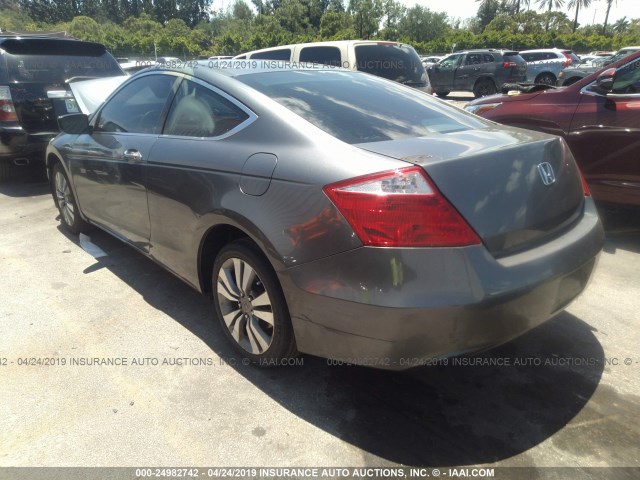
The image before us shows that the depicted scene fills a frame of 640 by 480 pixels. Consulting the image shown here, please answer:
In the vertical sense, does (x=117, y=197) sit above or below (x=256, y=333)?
above

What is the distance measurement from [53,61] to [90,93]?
33.9 inches

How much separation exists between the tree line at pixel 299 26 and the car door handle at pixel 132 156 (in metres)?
31.6

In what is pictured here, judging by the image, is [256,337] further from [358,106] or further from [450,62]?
[450,62]

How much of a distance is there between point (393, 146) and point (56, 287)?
2.84 metres

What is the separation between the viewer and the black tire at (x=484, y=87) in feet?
58.3

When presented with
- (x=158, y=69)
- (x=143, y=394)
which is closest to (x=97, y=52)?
(x=158, y=69)

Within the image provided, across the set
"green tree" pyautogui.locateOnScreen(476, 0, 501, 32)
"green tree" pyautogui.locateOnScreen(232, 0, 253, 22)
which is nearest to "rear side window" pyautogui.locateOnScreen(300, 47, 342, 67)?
"green tree" pyautogui.locateOnScreen(476, 0, 501, 32)

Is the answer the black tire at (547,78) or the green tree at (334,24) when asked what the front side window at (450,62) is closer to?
the black tire at (547,78)

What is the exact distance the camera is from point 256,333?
250 centimetres

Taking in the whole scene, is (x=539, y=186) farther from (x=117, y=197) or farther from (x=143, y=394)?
(x=117, y=197)

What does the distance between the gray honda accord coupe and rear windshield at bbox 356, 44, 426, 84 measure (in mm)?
4800

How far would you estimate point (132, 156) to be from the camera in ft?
10.4

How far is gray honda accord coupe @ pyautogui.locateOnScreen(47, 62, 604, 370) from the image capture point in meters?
1.85

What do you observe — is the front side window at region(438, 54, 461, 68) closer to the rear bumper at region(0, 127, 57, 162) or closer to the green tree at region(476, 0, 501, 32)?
the rear bumper at region(0, 127, 57, 162)
